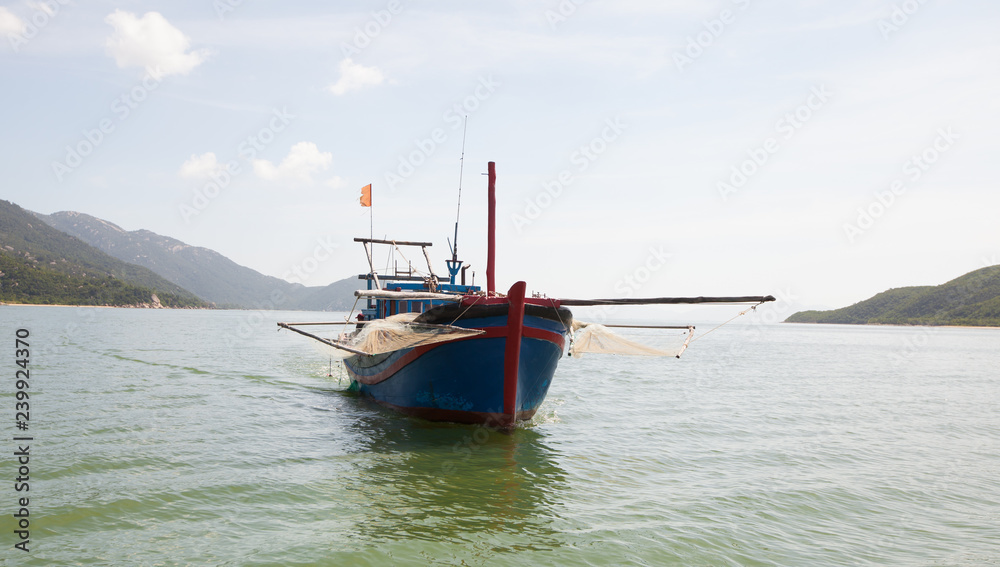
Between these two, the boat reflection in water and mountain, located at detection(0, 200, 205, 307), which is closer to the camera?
the boat reflection in water

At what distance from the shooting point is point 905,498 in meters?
9.77

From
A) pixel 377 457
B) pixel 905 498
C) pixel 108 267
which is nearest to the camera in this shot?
pixel 905 498

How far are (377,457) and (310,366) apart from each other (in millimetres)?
21344

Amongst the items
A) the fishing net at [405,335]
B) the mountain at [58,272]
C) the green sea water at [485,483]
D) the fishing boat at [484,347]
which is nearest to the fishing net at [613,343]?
the fishing boat at [484,347]

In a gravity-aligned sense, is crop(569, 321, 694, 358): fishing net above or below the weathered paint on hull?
above

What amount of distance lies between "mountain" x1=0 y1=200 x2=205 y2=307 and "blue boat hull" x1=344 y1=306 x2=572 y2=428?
142611 mm

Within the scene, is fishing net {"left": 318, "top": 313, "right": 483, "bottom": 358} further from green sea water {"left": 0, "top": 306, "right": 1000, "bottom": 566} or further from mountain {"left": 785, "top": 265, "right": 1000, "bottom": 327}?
mountain {"left": 785, "top": 265, "right": 1000, "bottom": 327}

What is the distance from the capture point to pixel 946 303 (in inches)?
5487

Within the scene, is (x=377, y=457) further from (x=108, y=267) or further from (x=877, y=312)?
(x=108, y=267)

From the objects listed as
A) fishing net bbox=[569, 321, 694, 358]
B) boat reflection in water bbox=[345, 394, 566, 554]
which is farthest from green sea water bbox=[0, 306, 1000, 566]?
fishing net bbox=[569, 321, 694, 358]

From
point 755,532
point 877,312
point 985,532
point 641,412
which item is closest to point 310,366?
point 641,412

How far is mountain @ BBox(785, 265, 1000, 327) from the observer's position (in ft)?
413

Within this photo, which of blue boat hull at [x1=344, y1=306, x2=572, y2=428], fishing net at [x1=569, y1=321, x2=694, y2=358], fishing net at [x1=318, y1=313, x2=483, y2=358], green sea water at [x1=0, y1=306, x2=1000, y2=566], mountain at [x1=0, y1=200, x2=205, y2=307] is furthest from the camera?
mountain at [x1=0, y1=200, x2=205, y2=307]

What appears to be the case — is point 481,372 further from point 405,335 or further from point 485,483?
point 485,483
